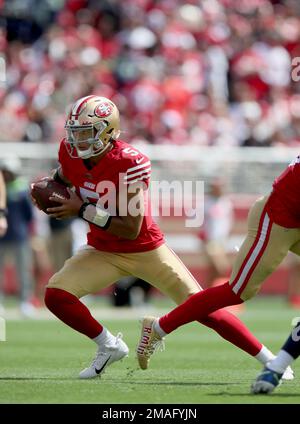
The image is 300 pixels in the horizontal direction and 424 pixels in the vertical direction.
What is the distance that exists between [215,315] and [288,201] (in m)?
0.93

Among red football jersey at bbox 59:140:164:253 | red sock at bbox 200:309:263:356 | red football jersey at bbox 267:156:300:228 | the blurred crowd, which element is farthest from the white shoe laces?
the blurred crowd

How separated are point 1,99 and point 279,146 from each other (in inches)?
157

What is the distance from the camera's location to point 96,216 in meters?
6.67

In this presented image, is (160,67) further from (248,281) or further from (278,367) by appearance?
(278,367)

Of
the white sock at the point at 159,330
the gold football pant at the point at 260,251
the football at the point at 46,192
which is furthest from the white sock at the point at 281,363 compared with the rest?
the football at the point at 46,192

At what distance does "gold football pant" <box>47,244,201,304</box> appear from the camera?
6863mm

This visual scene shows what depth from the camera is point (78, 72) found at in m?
15.8

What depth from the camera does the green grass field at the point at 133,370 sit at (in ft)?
19.3

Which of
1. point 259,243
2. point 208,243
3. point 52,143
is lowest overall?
point 208,243

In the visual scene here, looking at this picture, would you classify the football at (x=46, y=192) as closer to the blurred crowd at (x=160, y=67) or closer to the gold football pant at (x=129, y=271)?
the gold football pant at (x=129, y=271)

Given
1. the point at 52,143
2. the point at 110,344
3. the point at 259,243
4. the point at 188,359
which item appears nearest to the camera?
the point at 259,243

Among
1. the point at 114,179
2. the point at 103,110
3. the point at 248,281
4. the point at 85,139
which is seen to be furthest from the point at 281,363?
the point at 103,110
